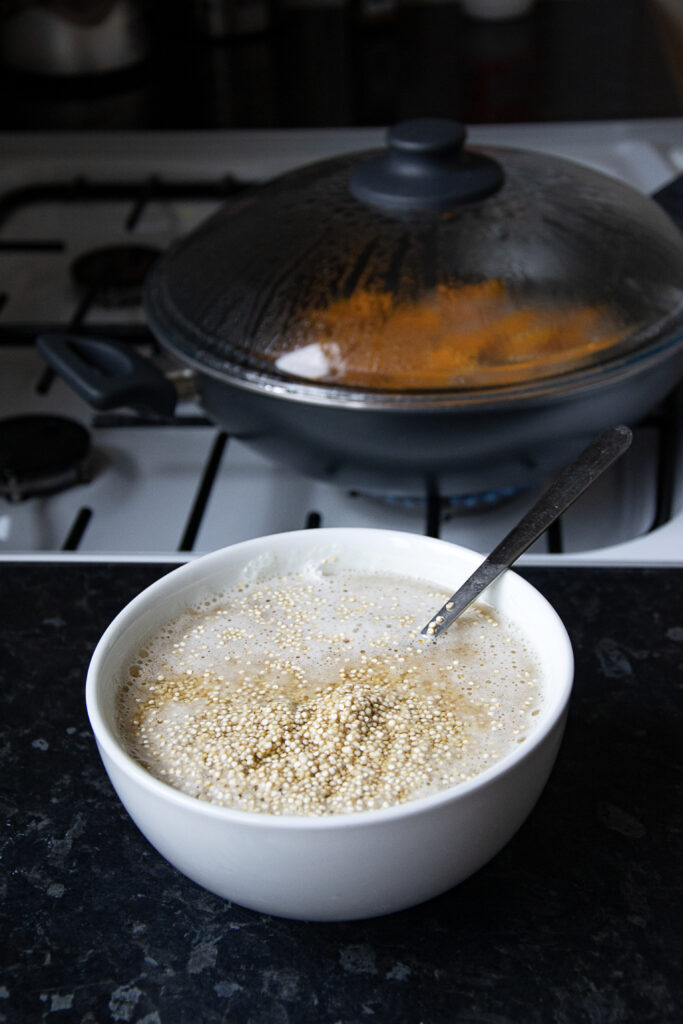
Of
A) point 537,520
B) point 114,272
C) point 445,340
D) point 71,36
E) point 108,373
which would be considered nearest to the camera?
point 537,520

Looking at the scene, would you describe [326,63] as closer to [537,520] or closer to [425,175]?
[425,175]

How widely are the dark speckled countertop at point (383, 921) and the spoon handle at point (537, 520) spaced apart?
0.09 m

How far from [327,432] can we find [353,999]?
1.06 feet

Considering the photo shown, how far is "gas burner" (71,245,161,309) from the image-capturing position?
1056 millimetres

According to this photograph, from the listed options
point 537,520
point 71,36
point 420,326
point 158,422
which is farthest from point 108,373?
point 71,36

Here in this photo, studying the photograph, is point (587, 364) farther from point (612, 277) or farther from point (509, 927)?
point (509, 927)

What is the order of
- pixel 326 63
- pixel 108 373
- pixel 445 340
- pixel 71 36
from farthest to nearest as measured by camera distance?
pixel 326 63 < pixel 71 36 < pixel 108 373 < pixel 445 340

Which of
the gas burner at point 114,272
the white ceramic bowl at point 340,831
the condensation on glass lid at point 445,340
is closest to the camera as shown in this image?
the white ceramic bowl at point 340,831

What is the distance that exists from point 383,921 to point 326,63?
4.14 ft

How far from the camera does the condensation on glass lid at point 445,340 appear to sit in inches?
24.9

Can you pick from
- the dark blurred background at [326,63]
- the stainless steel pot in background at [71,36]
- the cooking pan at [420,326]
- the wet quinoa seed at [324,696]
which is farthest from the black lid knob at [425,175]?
the stainless steel pot in background at [71,36]

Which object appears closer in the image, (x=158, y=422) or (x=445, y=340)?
(x=445, y=340)

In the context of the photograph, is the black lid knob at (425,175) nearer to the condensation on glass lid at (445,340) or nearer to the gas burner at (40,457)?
the condensation on glass lid at (445,340)

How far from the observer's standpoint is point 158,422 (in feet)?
2.74
